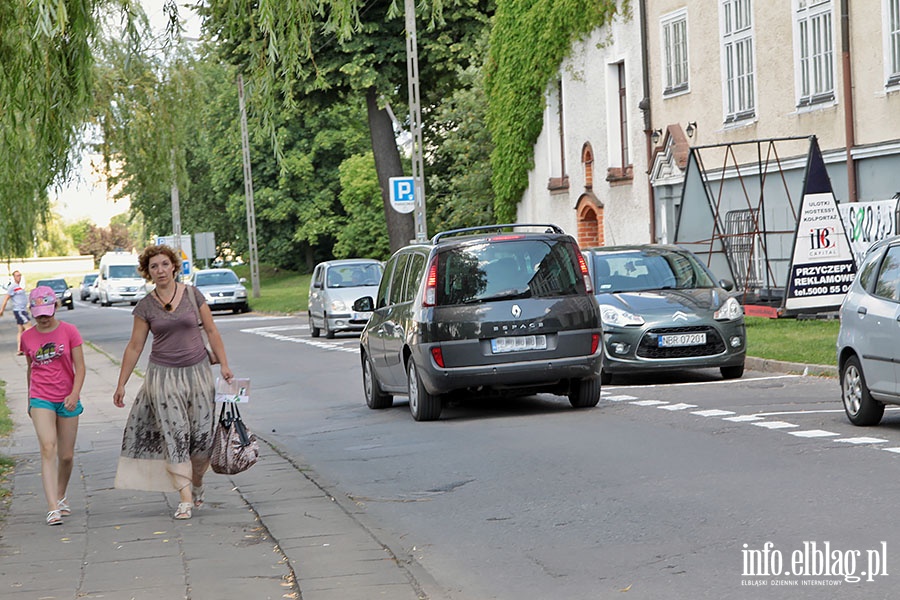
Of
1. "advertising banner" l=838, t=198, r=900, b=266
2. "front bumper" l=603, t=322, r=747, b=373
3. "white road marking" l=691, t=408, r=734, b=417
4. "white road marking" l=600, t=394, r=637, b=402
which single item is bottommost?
"white road marking" l=600, t=394, r=637, b=402

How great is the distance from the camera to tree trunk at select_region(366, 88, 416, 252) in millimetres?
42594

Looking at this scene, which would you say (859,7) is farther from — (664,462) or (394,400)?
(664,462)

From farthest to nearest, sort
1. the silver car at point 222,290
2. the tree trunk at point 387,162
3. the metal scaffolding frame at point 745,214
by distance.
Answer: the silver car at point 222,290
the tree trunk at point 387,162
the metal scaffolding frame at point 745,214

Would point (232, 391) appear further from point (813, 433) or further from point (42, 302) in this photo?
point (813, 433)

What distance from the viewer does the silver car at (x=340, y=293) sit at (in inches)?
1304

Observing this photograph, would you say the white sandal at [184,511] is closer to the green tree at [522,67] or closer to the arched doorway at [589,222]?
the green tree at [522,67]

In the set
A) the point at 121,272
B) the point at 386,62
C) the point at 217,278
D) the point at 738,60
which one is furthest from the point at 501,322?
the point at 121,272

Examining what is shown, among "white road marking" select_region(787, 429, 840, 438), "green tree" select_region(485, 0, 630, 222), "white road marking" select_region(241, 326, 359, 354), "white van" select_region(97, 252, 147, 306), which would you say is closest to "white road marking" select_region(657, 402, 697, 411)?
"white road marking" select_region(787, 429, 840, 438)

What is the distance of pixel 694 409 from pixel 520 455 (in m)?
3.20

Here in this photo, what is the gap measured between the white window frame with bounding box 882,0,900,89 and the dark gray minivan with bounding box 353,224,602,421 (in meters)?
11.1

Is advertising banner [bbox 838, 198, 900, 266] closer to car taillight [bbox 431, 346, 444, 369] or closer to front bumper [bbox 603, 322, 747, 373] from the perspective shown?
front bumper [bbox 603, 322, 747, 373]

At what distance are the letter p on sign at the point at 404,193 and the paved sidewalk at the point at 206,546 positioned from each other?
71.2ft

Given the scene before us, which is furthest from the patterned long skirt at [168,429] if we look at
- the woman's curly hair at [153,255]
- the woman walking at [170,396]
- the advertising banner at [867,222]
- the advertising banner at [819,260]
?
the advertising banner at [867,222]

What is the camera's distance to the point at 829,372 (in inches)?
678
